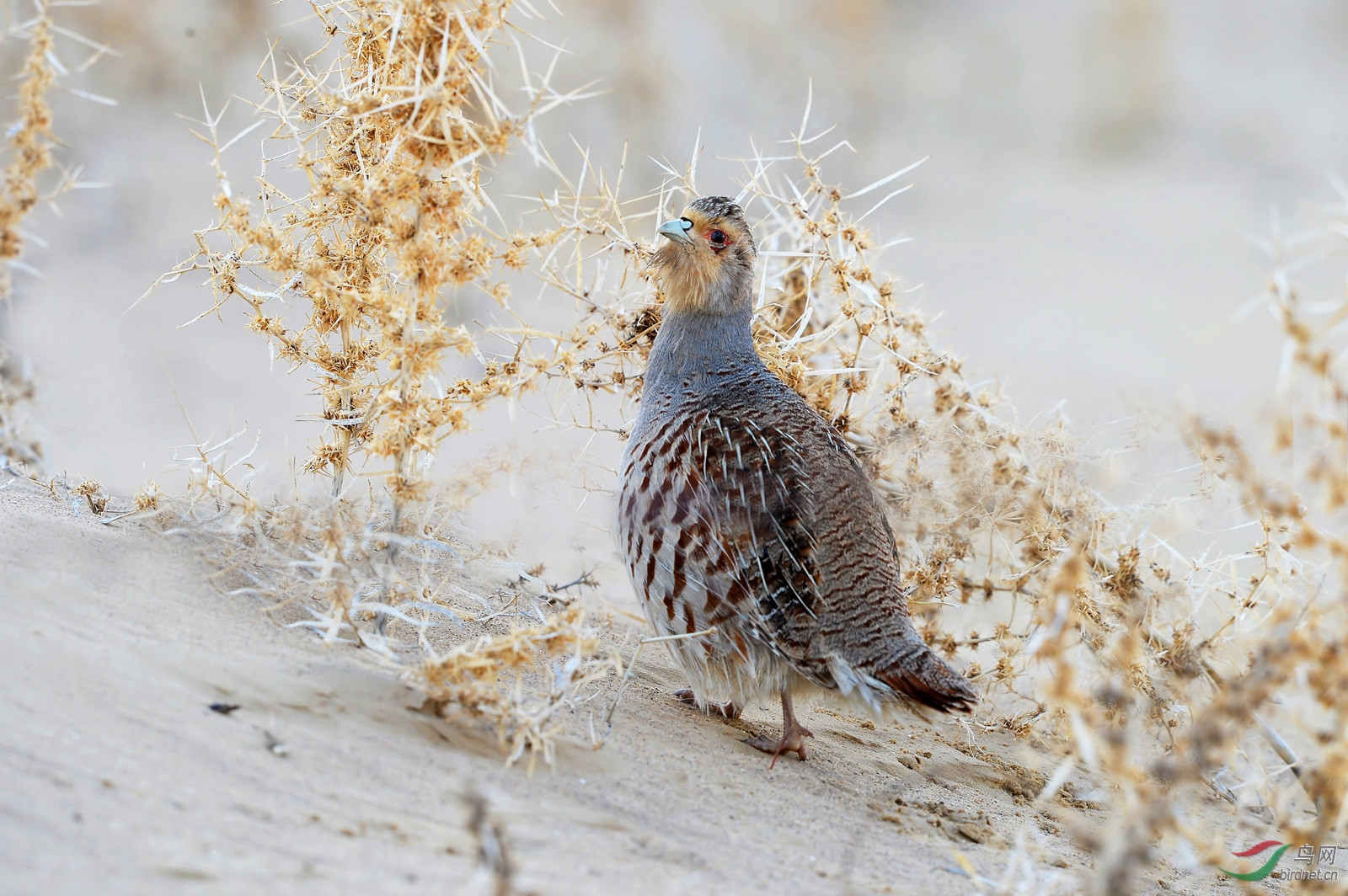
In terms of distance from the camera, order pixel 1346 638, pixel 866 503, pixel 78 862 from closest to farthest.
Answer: pixel 78 862
pixel 1346 638
pixel 866 503

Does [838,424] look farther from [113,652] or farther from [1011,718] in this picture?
[113,652]

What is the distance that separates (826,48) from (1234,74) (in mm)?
5665

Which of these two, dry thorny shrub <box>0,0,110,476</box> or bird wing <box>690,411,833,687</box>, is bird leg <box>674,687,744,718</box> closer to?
bird wing <box>690,411,833,687</box>

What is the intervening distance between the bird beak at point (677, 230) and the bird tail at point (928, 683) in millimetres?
1549

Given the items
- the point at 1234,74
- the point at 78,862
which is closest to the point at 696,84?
the point at 1234,74

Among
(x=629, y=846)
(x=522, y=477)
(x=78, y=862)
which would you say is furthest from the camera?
(x=522, y=477)

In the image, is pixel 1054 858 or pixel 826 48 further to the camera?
pixel 826 48

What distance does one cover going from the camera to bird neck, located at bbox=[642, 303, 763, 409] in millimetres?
3309

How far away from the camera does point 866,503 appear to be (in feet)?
10.1

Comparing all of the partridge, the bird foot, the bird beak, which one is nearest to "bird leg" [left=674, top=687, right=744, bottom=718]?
the partridge

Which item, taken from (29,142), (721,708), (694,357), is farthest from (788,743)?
(29,142)

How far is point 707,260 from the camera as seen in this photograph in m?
3.39

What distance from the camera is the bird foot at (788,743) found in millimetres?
2949

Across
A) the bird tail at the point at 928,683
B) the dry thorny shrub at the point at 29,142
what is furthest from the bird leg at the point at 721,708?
the dry thorny shrub at the point at 29,142
